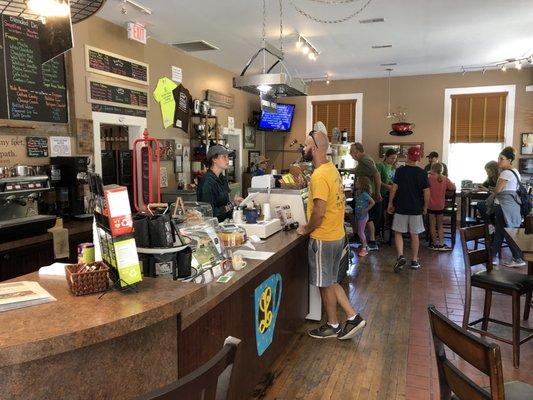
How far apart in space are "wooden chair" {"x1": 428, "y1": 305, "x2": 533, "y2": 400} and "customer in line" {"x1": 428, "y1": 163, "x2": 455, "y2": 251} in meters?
5.39

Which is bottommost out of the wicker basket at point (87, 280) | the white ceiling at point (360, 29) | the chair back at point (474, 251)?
the chair back at point (474, 251)

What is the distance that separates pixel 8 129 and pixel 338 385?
12.0ft

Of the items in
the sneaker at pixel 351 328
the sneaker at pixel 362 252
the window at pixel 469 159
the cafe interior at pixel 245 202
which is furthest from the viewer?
the window at pixel 469 159

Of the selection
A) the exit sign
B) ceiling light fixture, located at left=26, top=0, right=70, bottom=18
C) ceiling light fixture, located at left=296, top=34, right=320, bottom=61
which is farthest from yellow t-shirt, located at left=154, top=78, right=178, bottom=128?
ceiling light fixture, located at left=26, top=0, right=70, bottom=18

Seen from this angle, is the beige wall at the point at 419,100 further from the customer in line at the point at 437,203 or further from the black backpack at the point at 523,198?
the black backpack at the point at 523,198

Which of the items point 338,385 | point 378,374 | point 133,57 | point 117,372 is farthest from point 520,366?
point 133,57

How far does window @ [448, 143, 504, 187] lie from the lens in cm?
901

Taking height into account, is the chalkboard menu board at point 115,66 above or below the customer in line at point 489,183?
above

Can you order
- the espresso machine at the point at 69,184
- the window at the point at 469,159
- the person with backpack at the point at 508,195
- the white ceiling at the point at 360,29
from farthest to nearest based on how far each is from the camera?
the window at the point at 469,159 → the person with backpack at the point at 508,195 → the white ceiling at the point at 360,29 → the espresso machine at the point at 69,184

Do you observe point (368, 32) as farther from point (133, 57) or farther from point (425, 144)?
point (425, 144)

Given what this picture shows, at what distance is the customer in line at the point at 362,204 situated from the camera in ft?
20.5

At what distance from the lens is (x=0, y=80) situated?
3.96 metres

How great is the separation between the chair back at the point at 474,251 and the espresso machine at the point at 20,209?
10.9 ft

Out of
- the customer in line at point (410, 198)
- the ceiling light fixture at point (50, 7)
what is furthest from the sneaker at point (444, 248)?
the ceiling light fixture at point (50, 7)
